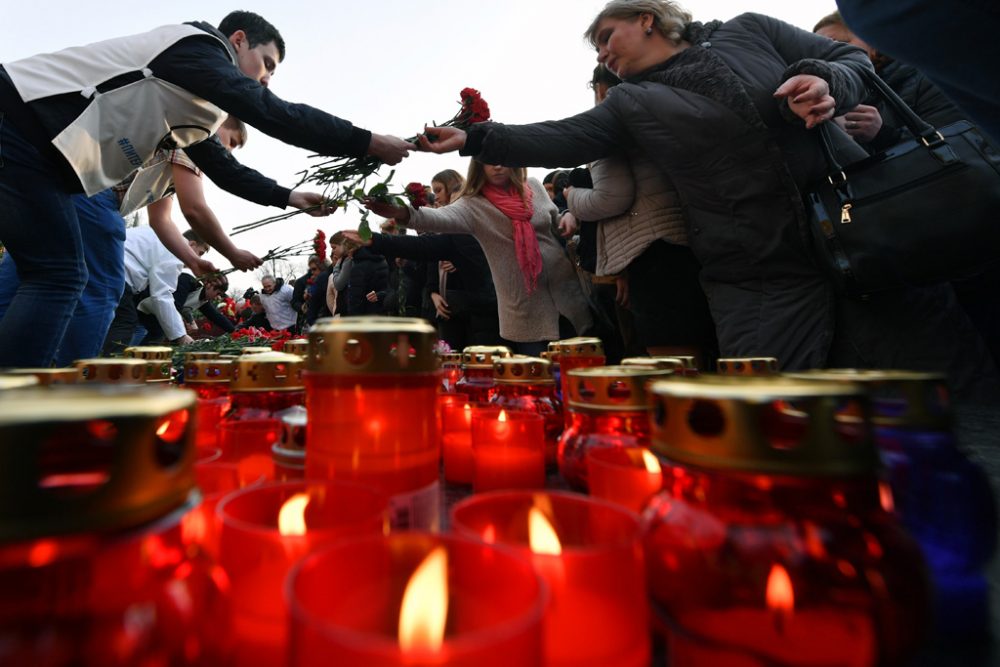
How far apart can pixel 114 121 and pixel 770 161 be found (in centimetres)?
213

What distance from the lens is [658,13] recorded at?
6.03ft

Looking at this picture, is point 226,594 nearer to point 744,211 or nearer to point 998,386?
point 744,211

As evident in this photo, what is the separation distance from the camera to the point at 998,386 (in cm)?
150

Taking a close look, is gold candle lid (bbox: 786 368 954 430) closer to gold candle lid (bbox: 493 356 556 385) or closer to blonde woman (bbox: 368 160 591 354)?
gold candle lid (bbox: 493 356 556 385)

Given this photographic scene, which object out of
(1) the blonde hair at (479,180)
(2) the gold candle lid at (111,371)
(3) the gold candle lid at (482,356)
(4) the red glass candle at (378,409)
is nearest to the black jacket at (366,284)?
(1) the blonde hair at (479,180)

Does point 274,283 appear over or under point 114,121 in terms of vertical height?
over

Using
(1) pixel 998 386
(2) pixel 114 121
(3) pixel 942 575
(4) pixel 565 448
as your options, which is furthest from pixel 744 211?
(2) pixel 114 121

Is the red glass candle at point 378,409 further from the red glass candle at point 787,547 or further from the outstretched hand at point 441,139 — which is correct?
the outstretched hand at point 441,139

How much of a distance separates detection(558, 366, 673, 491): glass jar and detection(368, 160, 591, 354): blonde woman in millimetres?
2109

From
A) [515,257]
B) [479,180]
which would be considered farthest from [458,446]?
[479,180]

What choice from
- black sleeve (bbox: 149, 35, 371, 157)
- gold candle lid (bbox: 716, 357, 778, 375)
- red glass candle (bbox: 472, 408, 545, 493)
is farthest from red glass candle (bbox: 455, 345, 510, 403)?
black sleeve (bbox: 149, 35, 371, 157)

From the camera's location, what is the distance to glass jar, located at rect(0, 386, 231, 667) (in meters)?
0.19

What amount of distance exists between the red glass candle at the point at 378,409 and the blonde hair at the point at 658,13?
190 centimetres

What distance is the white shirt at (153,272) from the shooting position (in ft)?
10.5
